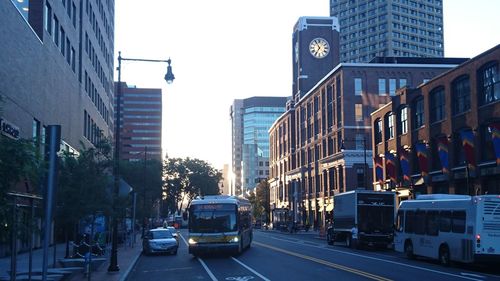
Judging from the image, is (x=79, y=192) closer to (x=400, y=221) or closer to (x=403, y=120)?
(x=400, y=221)

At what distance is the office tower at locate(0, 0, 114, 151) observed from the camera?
28.8 metres

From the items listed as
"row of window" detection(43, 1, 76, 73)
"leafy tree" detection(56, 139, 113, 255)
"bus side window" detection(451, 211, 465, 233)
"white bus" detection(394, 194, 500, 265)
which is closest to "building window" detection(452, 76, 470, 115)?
"white bus" detection(394, 194, 500, 265)

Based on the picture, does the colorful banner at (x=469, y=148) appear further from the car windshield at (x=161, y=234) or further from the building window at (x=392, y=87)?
the building window at (x=392, y=87)

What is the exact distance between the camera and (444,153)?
4428cm

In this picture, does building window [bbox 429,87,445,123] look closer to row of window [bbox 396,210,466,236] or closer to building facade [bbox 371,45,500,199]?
building facade [bbox 371,45,500,199]

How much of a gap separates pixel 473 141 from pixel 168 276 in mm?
25741

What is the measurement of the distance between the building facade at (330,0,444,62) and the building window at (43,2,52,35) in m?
122

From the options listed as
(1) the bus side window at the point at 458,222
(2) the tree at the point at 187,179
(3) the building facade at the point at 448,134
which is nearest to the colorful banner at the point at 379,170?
(3) the building facade at the point at 448,134

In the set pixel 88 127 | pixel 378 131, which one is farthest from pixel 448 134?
pixel 88 127

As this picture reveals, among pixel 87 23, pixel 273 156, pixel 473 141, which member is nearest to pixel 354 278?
pixel 473 141

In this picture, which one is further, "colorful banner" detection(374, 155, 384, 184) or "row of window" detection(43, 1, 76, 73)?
"colorful banner" detection(374, 155, 384, 184)

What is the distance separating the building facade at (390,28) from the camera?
15400 centimetres

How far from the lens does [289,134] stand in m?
110

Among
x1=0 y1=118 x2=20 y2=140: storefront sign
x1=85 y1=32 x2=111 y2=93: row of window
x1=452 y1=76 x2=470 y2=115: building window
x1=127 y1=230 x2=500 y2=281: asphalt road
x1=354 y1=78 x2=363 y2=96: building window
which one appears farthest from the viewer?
x1=354 y1=78 x2=363 y2=96: building window
